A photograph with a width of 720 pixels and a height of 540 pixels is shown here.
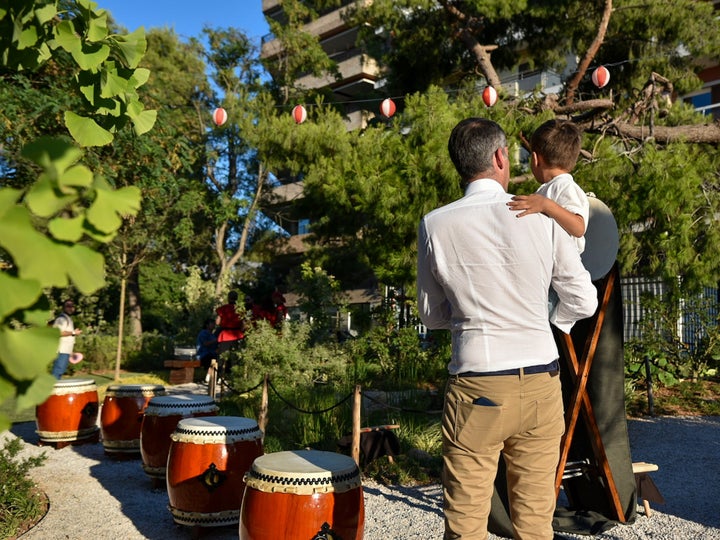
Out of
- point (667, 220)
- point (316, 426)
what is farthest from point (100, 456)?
point (667, 220)

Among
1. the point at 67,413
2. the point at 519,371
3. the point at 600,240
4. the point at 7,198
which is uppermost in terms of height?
the point at 600,240

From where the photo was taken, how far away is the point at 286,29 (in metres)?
23.9

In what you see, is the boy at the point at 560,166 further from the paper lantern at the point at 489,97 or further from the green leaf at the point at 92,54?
the paper lantern at the point at 489,97

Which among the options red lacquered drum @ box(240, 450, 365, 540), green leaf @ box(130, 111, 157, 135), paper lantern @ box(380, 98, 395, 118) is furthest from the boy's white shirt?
paper lantern @ box(380, 98, 395, 118)

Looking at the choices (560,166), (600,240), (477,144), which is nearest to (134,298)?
(600,240)

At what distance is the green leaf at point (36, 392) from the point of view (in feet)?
3.03

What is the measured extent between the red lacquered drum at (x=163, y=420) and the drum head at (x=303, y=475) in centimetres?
196

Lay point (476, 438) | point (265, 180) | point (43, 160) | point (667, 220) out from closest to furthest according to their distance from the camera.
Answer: point (43, 160)
point (476, 438)
point (667, 220)
point (265, 180)

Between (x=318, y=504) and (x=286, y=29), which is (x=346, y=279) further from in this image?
(x=318, y=504)

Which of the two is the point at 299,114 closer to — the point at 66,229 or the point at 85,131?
the point at 85,131

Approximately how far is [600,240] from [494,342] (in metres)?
1.05

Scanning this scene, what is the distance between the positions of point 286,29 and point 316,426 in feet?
67.3

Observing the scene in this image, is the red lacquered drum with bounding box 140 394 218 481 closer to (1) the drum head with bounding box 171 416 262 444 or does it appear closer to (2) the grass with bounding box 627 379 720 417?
(1) the drum head with bounding box 171 416 262 444

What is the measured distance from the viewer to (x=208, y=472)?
3855 millimetres
